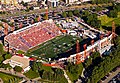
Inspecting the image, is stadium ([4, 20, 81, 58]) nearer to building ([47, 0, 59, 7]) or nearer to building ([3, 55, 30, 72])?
building ([3, 55, 30, 72])

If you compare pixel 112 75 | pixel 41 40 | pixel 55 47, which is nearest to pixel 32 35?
pixel 41 40

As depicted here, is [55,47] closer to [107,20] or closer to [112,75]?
[112,75]

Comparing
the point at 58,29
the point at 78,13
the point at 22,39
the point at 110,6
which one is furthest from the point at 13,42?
the point at 110,6

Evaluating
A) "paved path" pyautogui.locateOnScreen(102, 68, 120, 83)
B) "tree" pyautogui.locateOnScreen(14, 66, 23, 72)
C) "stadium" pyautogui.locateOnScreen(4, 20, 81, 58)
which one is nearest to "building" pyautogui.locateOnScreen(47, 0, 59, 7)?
"stadium" pyautogui.locateOnScreen(4, 20, 81, 58)

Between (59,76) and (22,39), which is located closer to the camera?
(59,76)

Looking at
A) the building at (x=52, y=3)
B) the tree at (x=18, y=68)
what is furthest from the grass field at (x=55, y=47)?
the building at (x=52, y=3)

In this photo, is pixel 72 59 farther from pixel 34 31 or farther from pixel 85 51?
pixel 34 31
